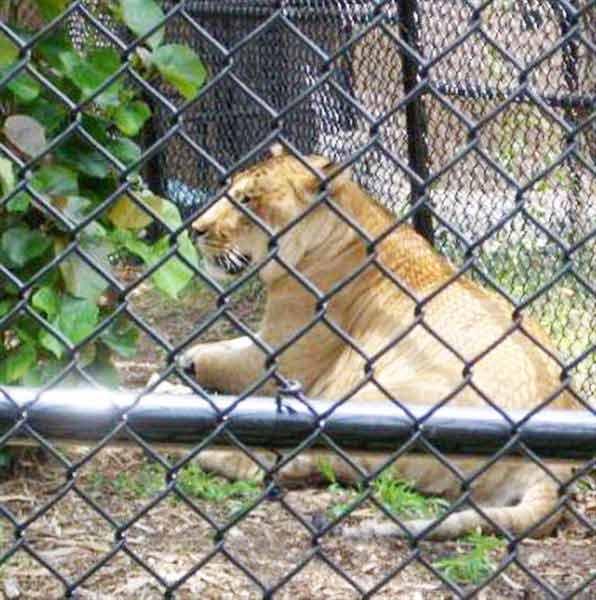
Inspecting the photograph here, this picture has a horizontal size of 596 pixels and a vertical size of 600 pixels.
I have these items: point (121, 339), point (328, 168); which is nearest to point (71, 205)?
point (121, 339)

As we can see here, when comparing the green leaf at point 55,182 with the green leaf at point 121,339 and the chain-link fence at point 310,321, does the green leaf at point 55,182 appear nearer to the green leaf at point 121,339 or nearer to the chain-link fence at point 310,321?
the chain-link fence at point 310,321

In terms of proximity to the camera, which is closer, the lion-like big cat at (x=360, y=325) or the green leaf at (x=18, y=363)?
the green leaf at (x=18, y=363)

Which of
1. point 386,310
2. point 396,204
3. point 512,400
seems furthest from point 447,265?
point 396,204

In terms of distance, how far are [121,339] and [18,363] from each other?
0.38 m

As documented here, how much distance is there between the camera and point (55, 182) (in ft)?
13.1

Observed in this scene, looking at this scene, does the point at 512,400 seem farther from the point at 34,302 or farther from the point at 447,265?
the point at 34,302

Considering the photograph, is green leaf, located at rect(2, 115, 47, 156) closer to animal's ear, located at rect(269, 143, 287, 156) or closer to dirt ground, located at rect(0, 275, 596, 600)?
dirt ground, located at rect(0, 275, 596, 600)

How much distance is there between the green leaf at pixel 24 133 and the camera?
380 centimetres

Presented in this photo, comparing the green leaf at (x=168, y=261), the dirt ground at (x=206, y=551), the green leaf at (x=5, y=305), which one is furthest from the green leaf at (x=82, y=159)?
the dirt ground at (x=206, y=551)

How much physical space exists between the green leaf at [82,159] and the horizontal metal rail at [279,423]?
5.41 ft

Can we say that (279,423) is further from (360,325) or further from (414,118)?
(414,118)

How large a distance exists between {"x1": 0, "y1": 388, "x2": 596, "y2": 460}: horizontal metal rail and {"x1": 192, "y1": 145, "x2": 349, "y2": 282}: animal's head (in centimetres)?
284

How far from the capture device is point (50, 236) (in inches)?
165

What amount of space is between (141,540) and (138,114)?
123 cm
